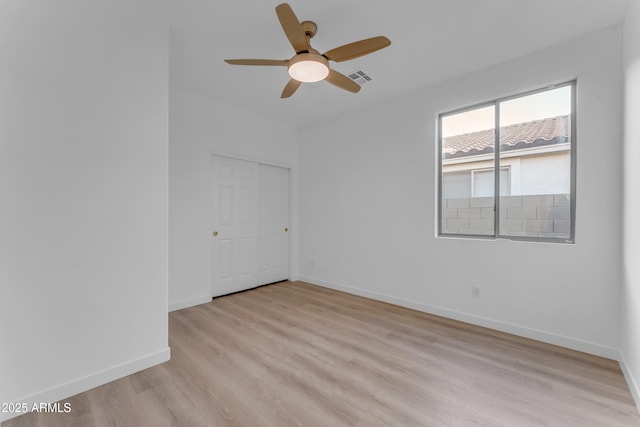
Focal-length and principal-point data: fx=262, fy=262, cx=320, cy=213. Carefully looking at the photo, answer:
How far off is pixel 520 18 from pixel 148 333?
3.94 metres

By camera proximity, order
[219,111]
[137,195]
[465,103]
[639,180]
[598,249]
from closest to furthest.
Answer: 1. [639,180]
2. [137,195]
3. [598,249]
4. [465,103]
5. [219,111]

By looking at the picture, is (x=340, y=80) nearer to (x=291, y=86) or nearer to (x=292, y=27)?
(x=291, y=86)

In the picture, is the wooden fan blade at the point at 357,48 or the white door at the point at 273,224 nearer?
the wooden fan blade at the point at 357,48

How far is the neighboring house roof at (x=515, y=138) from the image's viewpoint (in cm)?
258

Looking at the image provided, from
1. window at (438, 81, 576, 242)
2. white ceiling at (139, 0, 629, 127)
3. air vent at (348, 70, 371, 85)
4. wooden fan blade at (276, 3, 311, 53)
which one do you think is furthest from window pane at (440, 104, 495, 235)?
wooden fan blade at (276, 3, 311, 53)

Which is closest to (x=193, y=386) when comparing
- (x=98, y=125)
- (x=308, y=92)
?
(x=98, y=125)

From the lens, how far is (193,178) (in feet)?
11.5

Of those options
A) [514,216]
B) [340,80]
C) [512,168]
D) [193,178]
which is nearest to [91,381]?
[193,178]

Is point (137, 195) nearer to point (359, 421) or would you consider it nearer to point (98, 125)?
point (98, 125)

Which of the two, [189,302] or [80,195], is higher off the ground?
[80,195]

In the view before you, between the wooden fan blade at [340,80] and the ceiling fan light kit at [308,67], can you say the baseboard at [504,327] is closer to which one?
the wooden fan blade at [340,80]


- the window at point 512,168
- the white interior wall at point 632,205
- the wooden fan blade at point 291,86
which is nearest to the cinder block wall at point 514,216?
the window at point 512,168

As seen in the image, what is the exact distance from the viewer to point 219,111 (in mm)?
3764

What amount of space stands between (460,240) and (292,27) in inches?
107
